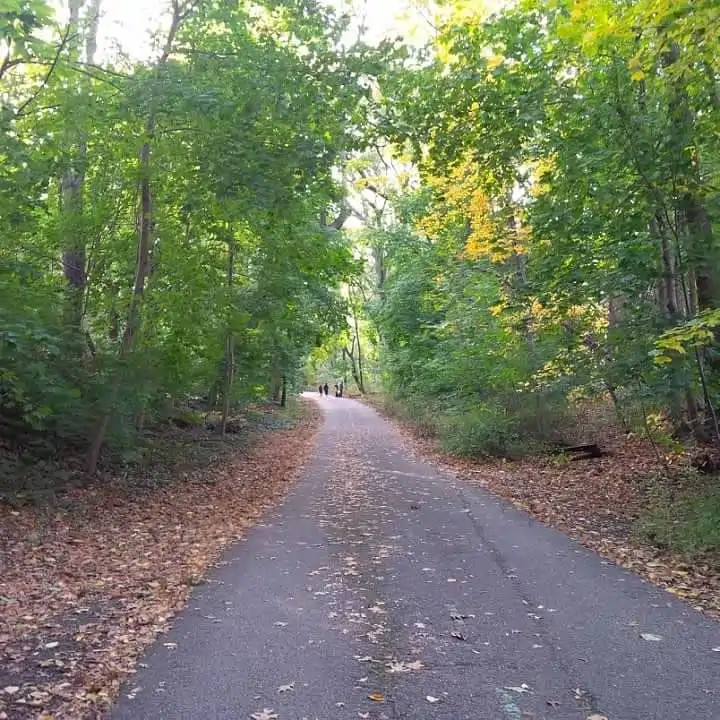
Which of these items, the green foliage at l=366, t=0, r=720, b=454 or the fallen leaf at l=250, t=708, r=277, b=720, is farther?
the green foliage at l=366, t=0, r=720, b=454

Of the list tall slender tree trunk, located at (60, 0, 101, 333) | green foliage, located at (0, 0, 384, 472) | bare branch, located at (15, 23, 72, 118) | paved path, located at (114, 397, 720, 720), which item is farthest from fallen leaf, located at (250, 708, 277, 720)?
tall slender tree trunk, located at (60, 0, 101, 333)

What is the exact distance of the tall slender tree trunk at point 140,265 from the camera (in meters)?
11.2

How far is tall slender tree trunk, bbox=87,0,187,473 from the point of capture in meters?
11.2

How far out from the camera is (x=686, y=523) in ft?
27.0

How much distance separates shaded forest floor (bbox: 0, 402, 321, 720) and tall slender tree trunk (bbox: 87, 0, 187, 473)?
2.62 ft

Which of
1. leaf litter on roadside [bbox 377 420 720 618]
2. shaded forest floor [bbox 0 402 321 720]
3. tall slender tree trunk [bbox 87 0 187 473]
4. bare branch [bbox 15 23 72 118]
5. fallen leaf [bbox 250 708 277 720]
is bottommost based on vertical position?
leaf litter on roadside [bbox 377 420 720 618]

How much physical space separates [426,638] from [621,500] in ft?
23.3

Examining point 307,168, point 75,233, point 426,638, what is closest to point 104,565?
point 426,638

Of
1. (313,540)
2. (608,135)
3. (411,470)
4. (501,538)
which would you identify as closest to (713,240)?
(608,135)

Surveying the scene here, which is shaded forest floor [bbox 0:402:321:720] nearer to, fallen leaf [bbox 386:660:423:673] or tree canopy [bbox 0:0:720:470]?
tree canopy [bbox 0:0:720:470]

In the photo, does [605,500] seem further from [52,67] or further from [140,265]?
[52,67]

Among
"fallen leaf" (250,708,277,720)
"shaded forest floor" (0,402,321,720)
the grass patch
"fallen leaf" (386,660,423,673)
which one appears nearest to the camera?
"fallen leaf" (250,708,277,720)

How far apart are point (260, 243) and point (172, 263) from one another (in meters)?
3.89

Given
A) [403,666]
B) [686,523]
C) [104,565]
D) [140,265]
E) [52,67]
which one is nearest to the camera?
[403,666]
